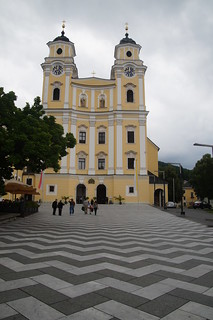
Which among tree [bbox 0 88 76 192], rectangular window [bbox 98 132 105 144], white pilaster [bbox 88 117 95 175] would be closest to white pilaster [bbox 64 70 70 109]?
white pilaster [bbox 88 117 95 175]

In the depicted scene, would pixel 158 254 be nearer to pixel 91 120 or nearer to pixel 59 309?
pixel 59 309

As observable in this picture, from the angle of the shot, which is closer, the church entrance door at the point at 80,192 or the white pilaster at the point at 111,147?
the white pilaster at the point at 111,147

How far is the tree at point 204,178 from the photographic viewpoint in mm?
40875

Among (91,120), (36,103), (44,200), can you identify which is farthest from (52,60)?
(36,103)

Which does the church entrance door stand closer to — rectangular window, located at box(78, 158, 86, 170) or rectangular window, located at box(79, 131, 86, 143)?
rectangular window, located at box(78, 158, 86, 170)

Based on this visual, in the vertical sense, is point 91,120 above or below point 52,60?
below

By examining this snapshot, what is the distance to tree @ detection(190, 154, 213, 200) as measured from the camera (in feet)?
134

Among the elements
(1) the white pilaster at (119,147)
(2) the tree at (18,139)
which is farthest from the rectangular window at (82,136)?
(2) the tree at (18,139)

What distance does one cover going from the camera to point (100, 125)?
1781 inches

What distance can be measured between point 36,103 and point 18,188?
268 inches

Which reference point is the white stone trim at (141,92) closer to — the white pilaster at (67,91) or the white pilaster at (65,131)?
the white pilaster at (67,91)

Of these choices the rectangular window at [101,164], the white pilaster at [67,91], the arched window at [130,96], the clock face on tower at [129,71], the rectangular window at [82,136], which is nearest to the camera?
the rectangular window at [101,164]

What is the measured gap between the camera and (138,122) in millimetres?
44469

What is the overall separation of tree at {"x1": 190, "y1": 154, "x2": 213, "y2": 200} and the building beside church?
6533 millimetres
